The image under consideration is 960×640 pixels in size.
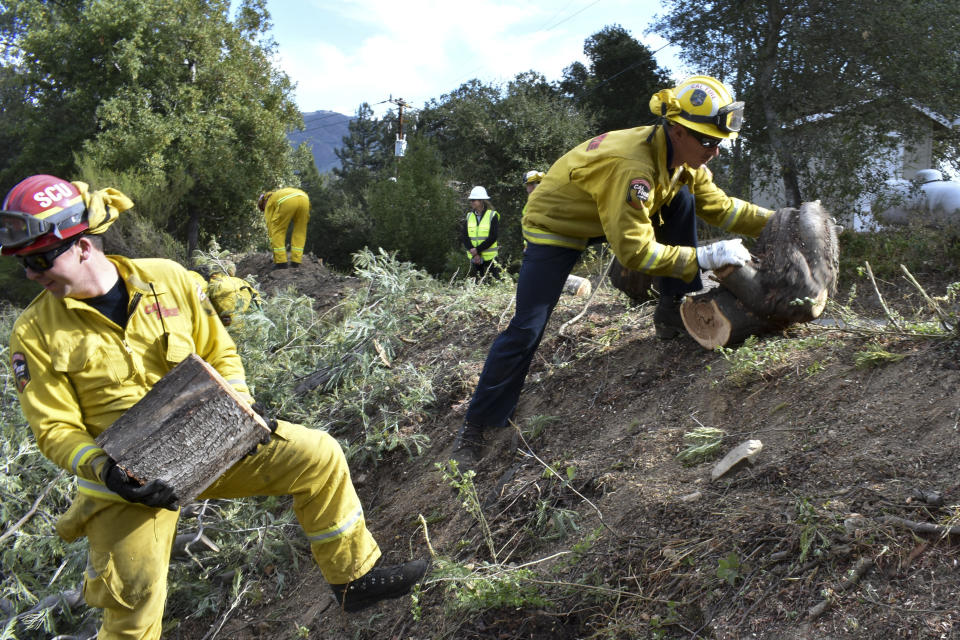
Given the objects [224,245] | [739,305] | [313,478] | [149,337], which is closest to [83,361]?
[149,337]

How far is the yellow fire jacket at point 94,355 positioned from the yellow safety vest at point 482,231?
6.90 m

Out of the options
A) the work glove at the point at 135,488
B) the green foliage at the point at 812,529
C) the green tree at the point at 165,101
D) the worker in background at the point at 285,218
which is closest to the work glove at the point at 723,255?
the green foliage at the point at 812,529

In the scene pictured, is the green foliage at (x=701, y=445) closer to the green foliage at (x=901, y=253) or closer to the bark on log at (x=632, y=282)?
the bark on log at (x=632, y=282)

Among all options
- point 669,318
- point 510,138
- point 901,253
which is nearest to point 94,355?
point 669,318

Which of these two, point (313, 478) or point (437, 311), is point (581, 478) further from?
point (437, 311)

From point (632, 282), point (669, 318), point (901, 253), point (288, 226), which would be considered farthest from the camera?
point (288, 226)

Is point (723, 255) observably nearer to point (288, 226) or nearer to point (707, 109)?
point (707, 109)

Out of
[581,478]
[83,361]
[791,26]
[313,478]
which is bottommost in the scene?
[581,478]

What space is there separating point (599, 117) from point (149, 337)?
17.9 meters

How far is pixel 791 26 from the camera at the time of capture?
33.9 ft

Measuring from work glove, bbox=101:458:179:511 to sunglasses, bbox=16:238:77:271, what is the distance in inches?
26.4

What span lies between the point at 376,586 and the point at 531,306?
4.90 feet

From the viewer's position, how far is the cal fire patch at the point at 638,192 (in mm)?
3143

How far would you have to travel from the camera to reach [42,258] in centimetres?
235
